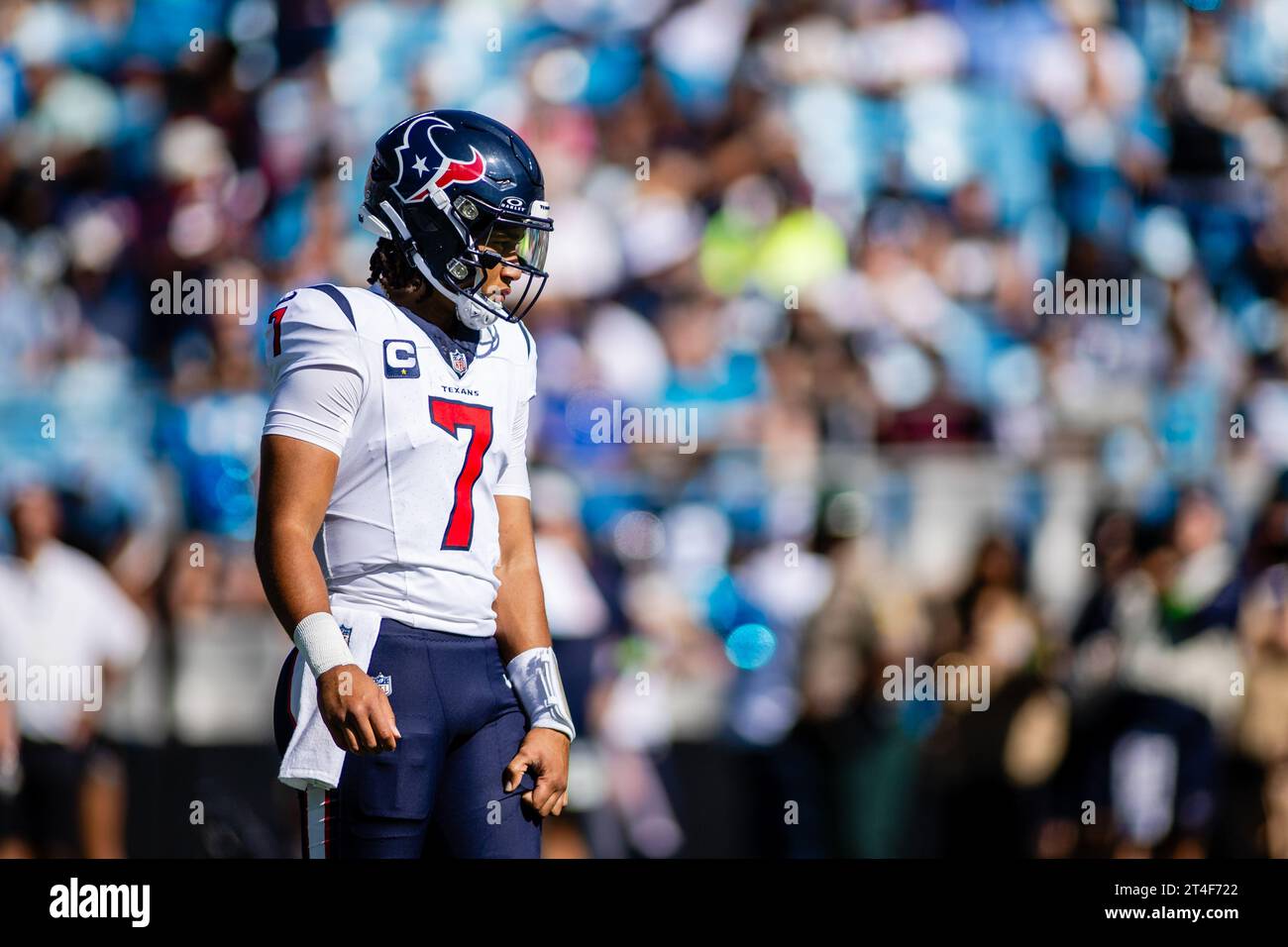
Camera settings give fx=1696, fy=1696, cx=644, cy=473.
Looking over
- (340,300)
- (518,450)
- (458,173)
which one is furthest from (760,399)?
(340,300)

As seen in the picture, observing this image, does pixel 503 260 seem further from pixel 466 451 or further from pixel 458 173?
pixel 466 451

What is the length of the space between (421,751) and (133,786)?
3.53 metres

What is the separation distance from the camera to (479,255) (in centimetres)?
317

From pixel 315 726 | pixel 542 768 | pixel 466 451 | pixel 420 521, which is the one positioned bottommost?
pixel 542 768

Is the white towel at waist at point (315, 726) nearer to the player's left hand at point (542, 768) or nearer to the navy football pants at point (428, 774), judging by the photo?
the navy football pants at point (428, 774)

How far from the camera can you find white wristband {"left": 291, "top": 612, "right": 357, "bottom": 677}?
2895mm

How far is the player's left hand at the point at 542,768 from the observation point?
3.07 meters

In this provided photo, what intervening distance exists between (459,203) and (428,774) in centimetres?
105

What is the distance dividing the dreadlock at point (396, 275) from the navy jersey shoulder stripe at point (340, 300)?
0.50 ft

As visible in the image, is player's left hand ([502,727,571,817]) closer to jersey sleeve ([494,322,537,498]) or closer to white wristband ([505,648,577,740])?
white wristband ([505,648,577,740])

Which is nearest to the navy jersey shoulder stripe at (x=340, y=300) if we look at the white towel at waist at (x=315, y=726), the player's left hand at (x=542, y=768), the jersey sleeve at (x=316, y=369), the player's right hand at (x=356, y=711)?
the jersey sleeve at (x=316, y=369)

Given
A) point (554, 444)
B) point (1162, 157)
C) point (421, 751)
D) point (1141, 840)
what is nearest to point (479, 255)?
point (421, 751)

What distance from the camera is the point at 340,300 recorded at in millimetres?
3100
